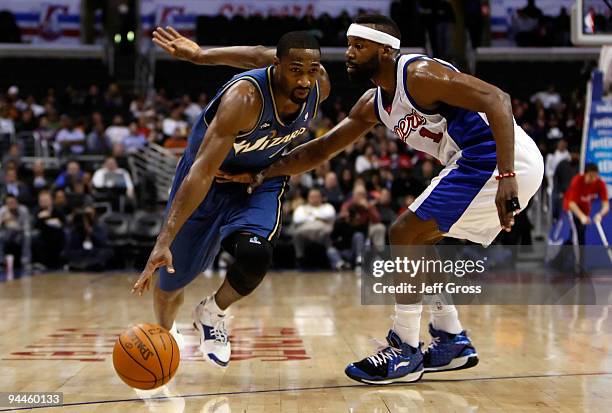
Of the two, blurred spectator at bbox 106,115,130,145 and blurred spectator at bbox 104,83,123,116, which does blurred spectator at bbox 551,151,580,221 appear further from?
blurred spectator at bbox 104,83,123,116

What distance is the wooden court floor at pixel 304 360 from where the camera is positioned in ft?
14.0

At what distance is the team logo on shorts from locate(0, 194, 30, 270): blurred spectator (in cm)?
979

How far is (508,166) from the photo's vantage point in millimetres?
4367

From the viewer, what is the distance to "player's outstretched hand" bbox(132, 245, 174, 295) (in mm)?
4211

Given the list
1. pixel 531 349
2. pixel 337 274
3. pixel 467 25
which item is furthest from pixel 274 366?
pixel 467 25

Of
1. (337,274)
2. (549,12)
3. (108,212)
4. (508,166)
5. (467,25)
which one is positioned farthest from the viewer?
(549,12)

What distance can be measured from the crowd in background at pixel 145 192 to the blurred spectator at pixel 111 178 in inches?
0.6

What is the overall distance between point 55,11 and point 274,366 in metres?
19.0

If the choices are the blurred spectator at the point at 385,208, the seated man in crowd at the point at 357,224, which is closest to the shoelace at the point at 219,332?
the seated man in crowd at the point at 357,224

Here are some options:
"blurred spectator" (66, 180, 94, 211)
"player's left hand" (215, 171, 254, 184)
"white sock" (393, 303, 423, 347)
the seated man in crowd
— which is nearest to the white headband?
"player's left hand" (215, 171, 254, 184)

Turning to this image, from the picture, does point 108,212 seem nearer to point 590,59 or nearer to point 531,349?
point 531,349

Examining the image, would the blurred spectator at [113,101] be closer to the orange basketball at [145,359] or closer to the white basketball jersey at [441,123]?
the white basketball jersey at [441,123]

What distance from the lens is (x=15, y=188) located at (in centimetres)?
1422

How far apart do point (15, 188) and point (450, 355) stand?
10.7 metres
